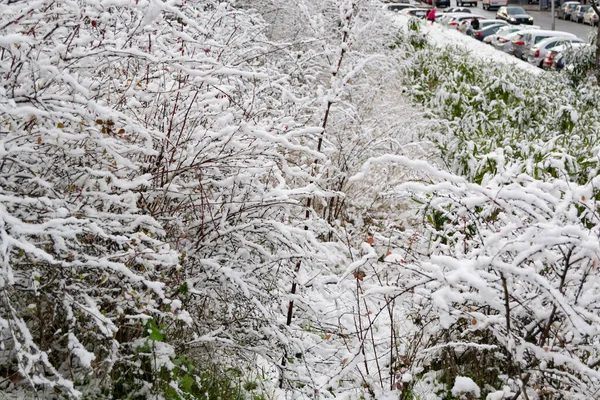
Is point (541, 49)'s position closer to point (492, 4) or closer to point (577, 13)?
point (577, 13)

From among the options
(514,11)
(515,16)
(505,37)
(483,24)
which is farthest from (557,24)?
(505,37)

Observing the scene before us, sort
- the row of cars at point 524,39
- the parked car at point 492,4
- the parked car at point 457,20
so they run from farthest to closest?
the parked car at point 492,4 < the parked car at point 457,20 < the row of cars at point 524,39

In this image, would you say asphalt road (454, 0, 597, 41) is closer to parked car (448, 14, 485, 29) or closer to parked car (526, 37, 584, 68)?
parked car (448, 14, 485, 29)

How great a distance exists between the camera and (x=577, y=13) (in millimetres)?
36219

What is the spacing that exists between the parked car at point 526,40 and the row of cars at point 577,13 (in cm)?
1369

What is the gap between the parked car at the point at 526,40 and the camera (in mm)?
20984

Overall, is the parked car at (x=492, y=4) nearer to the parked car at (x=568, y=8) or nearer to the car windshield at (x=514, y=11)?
the parked car at (x=568, y=8)

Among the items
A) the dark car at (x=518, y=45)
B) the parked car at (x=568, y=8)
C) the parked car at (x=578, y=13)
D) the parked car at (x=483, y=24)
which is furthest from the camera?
the parked car at (x=568, y=8)

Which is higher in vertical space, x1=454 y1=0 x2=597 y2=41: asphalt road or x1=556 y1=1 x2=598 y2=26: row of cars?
x1=556 y1=1 x2=598 y2=26: row of cars

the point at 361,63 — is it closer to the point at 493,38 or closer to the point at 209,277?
the point at 209,277

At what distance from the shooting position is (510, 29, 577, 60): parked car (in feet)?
68.8

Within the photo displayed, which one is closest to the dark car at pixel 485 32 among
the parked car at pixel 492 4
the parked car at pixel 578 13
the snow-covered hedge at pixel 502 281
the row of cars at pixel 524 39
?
the row of cars at pixel 524 39

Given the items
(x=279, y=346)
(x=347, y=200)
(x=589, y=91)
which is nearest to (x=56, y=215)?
(x=279, y=346)

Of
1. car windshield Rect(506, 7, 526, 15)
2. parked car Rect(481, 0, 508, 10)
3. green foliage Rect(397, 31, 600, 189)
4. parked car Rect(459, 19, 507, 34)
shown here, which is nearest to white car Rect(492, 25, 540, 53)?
parked car Rect(459, 19, 507, 34)
